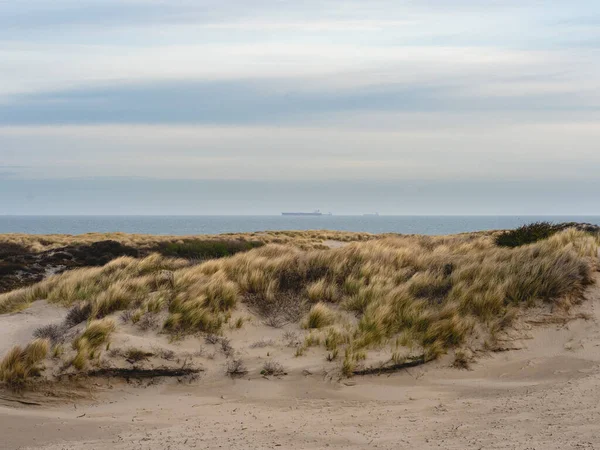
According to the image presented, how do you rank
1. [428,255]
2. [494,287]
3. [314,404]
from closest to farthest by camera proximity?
[314,404], [494,287], [428,255]

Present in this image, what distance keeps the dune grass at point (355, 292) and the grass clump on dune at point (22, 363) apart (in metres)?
0.56

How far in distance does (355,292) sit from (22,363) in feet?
19.1

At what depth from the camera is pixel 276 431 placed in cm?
734

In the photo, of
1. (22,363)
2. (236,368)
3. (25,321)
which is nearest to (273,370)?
(236,368)

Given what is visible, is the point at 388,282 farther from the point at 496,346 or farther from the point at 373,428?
the point at 373,428

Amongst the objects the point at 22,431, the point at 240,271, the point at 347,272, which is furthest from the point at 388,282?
the point at 22,431

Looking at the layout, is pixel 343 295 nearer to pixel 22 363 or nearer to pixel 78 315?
pixel 78 315

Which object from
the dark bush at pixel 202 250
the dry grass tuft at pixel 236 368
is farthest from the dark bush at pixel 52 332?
the dark bush at pixel 202 250

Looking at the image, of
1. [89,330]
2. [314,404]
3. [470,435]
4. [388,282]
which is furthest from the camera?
[388,282]

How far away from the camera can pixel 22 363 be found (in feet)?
30.0

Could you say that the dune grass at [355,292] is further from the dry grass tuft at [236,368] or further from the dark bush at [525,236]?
the dark bush at [525,236]

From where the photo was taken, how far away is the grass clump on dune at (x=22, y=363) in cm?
901

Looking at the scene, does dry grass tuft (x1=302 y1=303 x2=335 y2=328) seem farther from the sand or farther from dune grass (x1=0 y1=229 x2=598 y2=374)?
the sand

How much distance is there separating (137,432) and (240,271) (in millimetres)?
5588
